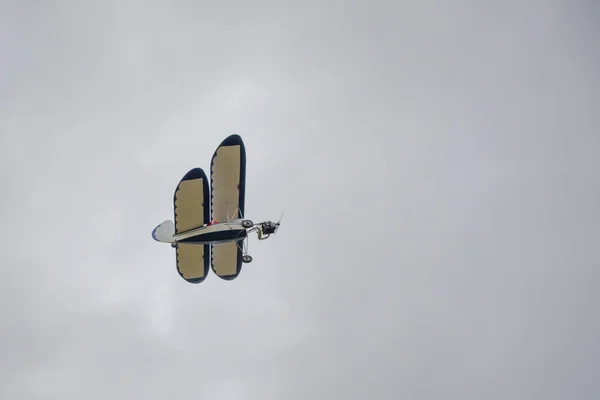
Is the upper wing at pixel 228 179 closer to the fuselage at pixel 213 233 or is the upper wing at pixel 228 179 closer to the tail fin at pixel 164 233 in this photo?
the fuselage at pixel 213 233

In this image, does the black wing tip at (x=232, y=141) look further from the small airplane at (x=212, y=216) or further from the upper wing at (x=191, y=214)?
the upper wing at (x=191, y=214)

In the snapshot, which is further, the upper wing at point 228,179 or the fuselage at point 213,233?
the fuselage at point 213,233

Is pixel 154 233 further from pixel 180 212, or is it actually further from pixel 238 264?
pixel 238 264

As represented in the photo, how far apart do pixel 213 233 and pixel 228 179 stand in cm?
322

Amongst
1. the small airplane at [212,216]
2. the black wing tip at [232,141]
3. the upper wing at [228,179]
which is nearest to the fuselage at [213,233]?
the small airplane at [212,216]

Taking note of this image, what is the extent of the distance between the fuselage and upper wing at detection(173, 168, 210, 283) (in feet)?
1.00

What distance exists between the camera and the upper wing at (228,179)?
3114 cm

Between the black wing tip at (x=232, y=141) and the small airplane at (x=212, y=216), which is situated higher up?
the black wing tip at (x=232, y=141)

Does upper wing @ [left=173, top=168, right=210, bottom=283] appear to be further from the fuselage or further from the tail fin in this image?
the tail fin

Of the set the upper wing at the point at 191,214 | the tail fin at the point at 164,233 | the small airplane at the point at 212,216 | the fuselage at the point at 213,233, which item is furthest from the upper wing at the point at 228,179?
the tail fin at the point at 164,233

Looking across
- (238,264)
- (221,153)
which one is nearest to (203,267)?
(238,264)

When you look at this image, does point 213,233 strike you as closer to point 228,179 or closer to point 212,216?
point 212,216

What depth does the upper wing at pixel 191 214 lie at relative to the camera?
31.1 meters

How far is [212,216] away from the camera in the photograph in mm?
32125
